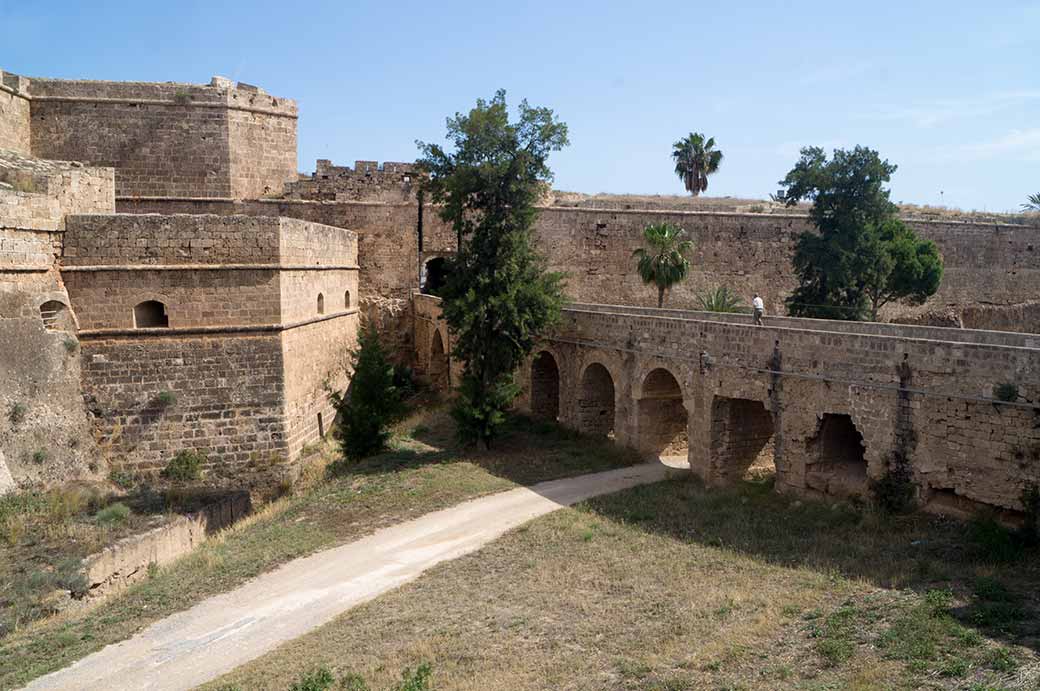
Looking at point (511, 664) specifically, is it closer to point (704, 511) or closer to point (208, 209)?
point (704, 511)

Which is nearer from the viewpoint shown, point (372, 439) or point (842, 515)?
point (842, 515)

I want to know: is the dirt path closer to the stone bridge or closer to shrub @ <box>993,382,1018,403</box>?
the stone bridge

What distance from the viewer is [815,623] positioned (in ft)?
24.6

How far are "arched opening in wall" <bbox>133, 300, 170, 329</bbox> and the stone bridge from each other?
7769 millimetres

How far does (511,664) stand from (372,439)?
8.89m

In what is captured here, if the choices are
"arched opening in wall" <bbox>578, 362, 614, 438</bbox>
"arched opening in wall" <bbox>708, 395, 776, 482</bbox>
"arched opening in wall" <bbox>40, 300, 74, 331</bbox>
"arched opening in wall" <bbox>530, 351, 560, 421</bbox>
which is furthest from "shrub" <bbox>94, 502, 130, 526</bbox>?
Answer: "arched opening in wall" <bbox>708, 395, 776, 482</bbox>

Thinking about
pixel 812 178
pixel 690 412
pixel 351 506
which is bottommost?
pixel 351 506

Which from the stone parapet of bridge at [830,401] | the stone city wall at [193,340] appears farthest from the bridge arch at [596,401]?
the stone city wall at [193,340]

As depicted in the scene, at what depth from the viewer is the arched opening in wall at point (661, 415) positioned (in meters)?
15.0

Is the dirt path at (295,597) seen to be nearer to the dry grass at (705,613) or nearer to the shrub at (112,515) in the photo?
the dry grass at (705,613)

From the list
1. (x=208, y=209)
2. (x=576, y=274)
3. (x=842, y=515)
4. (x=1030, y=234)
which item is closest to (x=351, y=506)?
(x=842, y=515)

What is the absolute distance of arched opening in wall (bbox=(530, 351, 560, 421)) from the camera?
60.6 ft

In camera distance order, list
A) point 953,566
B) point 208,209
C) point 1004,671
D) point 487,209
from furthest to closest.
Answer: point 208,209 < point 487,209 < point 953,566 < point 1004,671

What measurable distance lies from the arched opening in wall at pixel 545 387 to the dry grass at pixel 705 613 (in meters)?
7.34
